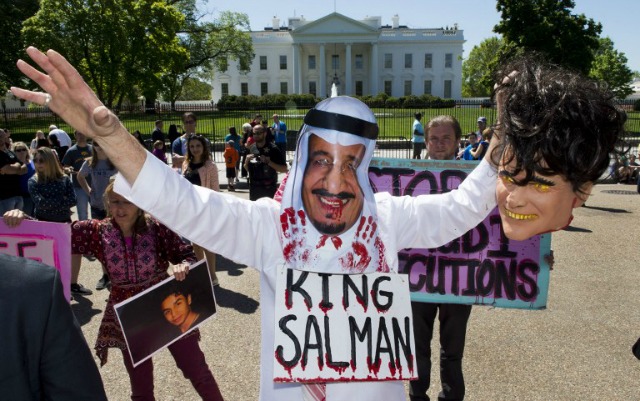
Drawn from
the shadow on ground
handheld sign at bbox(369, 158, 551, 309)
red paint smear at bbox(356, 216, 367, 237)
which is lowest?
the shadow on ground

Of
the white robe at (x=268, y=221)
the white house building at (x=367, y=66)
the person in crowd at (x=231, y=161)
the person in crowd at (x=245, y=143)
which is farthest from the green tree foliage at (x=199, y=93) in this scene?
the white robe at (x=268, y=221)

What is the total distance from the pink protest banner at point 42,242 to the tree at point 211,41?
4384cm

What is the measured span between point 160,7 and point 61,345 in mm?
28394

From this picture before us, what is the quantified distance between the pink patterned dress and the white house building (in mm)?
70299

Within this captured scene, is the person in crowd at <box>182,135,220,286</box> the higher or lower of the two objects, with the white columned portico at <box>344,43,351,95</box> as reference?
lower

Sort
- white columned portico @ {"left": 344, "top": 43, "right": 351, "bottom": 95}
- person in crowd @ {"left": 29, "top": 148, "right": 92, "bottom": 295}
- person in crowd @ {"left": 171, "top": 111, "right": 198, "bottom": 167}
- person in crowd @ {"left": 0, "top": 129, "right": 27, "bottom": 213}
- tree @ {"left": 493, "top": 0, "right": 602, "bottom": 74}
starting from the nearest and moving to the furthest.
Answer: person in crowd @ {"left": 29, "top": 148, "right": 92, "bottom": 295} < person in crowd @ {"left": 0, "top": 129, "right": 27, "bottom": 213} < person in crowd @ {"left": 171, "top": 111, "right": 198, "bottom": 167} < tree @ {"left": 493, "top": 0, "right": 602, "bottom": 74} < white columned portico @ {"left": 344, "top": 43, "right": 351, "bottom": 95}

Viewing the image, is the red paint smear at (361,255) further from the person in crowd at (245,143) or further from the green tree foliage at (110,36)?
the green tree foliage at (110,36)

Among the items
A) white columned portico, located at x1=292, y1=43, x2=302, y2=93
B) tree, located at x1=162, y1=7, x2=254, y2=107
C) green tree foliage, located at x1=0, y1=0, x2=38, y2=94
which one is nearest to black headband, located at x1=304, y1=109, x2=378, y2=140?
green tree foliage, located at x1=0, y1=0, x2=38, y2=94

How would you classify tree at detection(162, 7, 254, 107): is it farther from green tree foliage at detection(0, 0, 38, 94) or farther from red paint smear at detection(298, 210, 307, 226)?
red paint smear at detection(298, 210, 307, 226)

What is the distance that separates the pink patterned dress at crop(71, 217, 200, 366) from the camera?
3230 millimetres

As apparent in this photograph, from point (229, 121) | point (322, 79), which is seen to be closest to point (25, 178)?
point (229, 121)

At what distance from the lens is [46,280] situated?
1283mm

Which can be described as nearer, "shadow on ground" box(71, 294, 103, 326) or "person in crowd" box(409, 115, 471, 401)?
"person in crowd" box(409, 115, 471, 401)

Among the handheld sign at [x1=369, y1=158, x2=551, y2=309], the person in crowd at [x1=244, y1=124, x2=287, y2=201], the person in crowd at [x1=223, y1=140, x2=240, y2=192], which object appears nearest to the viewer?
the handheld sign at [x1=369, y1=158, x2=551, y2=309]
